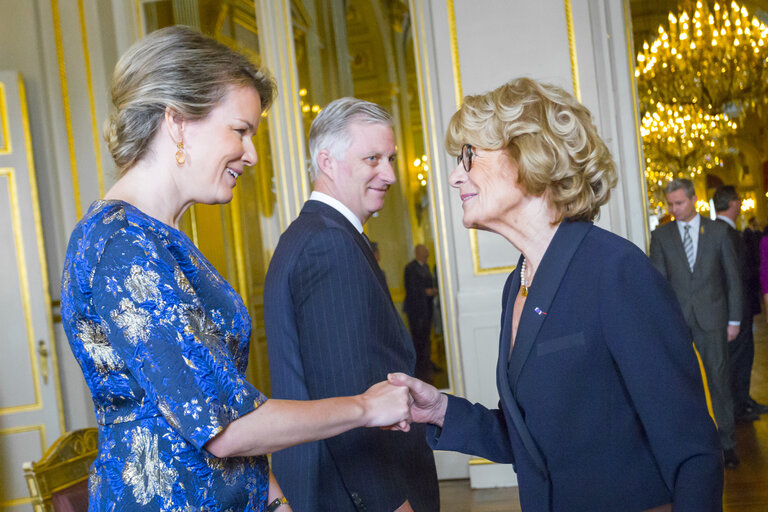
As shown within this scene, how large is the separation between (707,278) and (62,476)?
400cm

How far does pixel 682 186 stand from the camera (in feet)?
15.5

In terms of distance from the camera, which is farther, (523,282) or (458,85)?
(458,85)

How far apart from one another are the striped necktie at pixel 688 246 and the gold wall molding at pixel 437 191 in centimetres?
145

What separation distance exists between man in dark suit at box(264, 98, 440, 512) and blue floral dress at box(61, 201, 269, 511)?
1.35 ft

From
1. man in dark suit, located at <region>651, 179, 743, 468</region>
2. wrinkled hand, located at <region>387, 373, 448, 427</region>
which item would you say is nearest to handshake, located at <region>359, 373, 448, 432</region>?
wrinkled hand, located at <region>387, 373, 448, 427</region>

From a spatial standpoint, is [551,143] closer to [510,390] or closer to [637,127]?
[510,390]

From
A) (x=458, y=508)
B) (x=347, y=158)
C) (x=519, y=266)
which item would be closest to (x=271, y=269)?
(x=347, y=158)

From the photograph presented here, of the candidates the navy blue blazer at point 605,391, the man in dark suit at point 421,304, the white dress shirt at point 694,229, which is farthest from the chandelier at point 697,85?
the navy blue blazer at point 605,391

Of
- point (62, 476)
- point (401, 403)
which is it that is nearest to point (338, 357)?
point (401, 403)

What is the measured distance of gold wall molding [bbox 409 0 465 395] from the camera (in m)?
4.70

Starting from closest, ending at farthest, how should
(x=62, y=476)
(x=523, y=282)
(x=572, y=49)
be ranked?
(x=523, y=282) < (x=62, y=476) < (x=572, y=49)

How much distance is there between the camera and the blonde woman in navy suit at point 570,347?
4.20ft

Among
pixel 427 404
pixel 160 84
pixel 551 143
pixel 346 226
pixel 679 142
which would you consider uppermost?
pixel 679 142

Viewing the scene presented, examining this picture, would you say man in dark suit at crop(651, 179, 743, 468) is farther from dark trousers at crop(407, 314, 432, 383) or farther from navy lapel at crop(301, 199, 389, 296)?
navy lapel at crop(301, 199, 389, 296)
